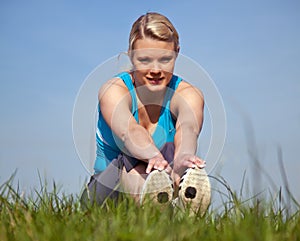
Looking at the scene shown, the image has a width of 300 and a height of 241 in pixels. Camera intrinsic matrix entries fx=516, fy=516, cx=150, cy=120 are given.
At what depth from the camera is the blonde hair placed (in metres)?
3.70

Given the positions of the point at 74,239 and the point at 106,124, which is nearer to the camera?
the point at 74,239

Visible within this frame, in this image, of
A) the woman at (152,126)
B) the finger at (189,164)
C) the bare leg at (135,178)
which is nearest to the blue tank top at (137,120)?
the woman at (152,126)

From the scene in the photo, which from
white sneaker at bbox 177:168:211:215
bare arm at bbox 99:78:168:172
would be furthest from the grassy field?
bare arm at bbox 99:78:168:172

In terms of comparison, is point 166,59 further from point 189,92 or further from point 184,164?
point 184,164

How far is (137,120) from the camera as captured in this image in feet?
13.1

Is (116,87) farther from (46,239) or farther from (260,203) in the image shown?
(46,239)

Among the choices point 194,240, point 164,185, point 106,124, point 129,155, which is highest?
point 106,124

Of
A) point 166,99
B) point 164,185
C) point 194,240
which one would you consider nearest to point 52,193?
point 164,185

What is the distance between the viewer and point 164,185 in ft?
9.25

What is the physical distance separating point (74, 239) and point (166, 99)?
2406 millimetres

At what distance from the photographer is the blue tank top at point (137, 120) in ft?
13.0

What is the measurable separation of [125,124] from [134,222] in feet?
4.89

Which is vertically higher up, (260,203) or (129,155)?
(129,155)

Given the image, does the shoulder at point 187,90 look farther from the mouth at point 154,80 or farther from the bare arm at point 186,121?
the mouth at point 154,80
